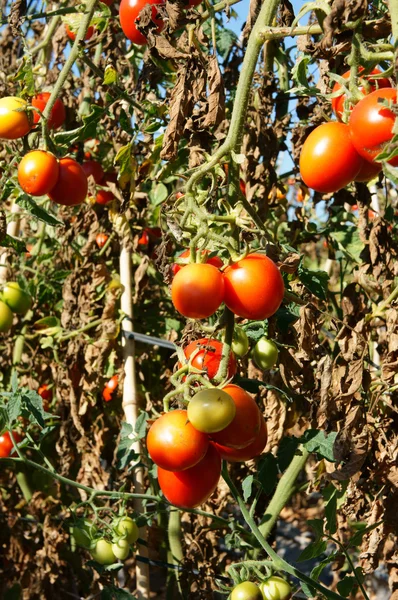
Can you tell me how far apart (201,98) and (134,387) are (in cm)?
106

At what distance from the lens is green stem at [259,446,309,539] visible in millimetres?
1576

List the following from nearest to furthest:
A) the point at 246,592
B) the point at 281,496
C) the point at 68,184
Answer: the point at 246,592, the point at 68,184, the point at 281,496

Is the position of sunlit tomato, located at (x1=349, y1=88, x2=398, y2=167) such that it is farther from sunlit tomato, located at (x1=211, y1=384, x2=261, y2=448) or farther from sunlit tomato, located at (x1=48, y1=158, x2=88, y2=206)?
sunlit tomato, located at (x1=48, y1=158, x2=88, y2=206)

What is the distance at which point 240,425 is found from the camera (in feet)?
2.80

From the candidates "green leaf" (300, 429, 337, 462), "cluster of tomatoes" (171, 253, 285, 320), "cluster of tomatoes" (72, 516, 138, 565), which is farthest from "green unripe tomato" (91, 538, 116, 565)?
"cluster of tomatoes" (171, 253, 285, 320)

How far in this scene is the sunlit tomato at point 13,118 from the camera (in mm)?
1279

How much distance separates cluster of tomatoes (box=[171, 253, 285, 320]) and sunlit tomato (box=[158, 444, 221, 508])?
21 centimetres

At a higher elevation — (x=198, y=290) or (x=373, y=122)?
(x=373, y=122)

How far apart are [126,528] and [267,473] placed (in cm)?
42

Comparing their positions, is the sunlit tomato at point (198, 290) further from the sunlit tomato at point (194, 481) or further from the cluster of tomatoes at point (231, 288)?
the sunlit tomato at point (194, 481)

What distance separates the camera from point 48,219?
1.40 m

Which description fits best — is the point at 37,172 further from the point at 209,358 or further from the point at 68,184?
the point at 209,358

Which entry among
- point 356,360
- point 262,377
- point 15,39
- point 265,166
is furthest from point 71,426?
point 15,39

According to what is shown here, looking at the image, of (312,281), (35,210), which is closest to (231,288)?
(312,281)
